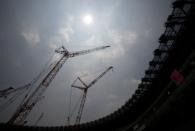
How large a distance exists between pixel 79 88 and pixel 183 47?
238ft

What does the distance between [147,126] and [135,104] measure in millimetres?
19588

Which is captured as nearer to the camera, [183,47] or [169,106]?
[169,106]

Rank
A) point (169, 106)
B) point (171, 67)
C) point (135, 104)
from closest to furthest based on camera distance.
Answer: point (169, 106), point (171, 67), point (135, 104)

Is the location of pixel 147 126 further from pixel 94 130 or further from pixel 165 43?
pixel 94 130

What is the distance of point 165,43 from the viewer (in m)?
26.3

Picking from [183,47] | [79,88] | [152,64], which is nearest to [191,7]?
[183,47]

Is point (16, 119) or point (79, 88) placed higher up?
point (79, 88)

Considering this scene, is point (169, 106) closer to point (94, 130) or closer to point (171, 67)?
point (171, 67)

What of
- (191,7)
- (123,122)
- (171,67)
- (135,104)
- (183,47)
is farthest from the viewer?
(123,122)

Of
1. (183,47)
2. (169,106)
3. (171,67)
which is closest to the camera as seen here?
(169,106)

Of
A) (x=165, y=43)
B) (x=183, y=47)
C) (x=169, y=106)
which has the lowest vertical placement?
(x=169, y=106)

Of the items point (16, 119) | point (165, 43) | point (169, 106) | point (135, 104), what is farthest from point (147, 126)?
point (16, 119)

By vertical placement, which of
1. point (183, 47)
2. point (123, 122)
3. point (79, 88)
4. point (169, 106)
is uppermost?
point (79, 88)

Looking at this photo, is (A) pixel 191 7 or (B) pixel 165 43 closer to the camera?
(A) pixel 191 7
